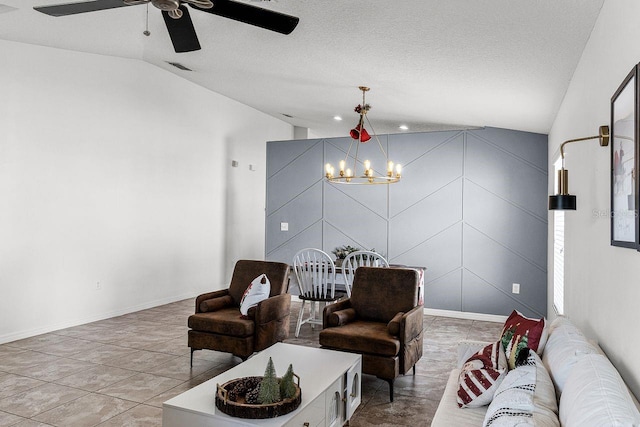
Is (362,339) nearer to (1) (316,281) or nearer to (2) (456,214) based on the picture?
(1) (316,281)

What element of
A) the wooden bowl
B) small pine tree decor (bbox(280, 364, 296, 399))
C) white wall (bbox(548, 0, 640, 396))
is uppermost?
white wall (bbox(548, 0, 640, 396))

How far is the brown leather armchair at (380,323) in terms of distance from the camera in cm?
338

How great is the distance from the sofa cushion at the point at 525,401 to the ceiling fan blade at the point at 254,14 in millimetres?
2244

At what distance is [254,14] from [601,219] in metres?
2.23

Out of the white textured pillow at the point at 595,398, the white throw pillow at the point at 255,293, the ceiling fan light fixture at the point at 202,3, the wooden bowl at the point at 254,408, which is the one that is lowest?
the wooden bowl at the point at 254,408

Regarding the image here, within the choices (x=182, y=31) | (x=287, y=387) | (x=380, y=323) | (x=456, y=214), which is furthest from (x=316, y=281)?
(x=182, y=31)

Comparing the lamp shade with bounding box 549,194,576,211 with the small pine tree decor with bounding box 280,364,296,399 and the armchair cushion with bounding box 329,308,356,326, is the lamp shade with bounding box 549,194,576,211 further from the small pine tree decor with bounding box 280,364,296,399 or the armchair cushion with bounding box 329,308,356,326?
the armchair cushion with bounding box 329,308,356,326

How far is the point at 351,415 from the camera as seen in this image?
3.03 meters

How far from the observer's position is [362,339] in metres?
3.45

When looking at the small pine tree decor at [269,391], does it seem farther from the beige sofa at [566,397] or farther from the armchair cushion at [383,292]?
the armchair cushion at [383,292]

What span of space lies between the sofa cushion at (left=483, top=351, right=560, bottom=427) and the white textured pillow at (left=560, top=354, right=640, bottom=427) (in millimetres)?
62

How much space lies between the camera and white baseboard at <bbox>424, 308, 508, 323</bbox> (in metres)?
5.98

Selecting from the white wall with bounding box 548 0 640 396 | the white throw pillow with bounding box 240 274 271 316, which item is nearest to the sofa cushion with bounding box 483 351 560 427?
the white wall with bounding box 548 0 640 396

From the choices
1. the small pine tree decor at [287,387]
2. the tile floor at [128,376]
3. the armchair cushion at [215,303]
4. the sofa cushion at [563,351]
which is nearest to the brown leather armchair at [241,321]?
the armchair cushion at [215,303]
